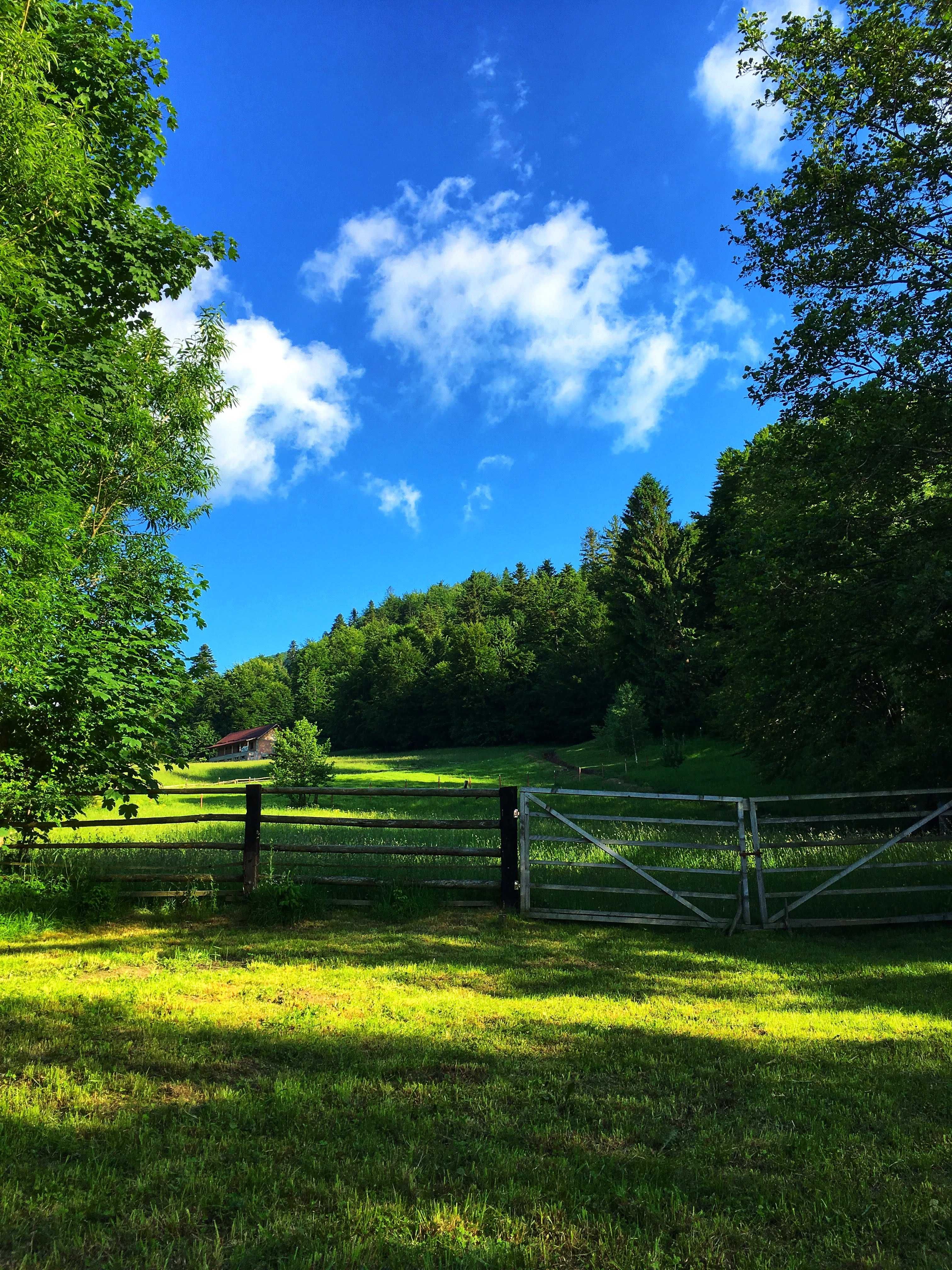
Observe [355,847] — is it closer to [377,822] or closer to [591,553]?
[377,822]

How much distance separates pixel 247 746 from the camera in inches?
3846

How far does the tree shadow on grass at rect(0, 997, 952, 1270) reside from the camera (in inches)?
110

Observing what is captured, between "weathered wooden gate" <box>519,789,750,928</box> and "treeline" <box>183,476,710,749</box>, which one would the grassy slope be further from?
"weathered wooden gate" <box>519,789,750,928</box>

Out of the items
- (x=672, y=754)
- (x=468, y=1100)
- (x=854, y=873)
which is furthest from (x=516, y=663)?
(x=468, y=1100)

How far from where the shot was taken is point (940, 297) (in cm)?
1096

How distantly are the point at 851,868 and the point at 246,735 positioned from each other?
99.3m

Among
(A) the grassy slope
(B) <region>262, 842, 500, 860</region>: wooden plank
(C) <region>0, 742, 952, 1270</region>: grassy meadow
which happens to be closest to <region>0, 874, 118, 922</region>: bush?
(C) <region>0, 742, 952, 1270</region>: grassy meadow

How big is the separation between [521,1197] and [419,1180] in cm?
50

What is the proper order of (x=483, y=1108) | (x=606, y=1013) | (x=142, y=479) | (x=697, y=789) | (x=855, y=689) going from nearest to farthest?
(x=483, y=1108) < (x=606, y=1013) < (x=142, y=479) < (x=855, y=689) < (x=697, y=789)

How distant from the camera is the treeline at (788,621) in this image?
11.0 meters

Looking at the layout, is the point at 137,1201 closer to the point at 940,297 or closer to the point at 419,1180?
the point at 419,1180

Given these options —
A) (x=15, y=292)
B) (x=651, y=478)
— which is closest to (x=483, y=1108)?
(x=15, y=292)

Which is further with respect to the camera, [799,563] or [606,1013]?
[799,563]

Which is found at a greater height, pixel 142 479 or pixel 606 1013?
pixel 142 479
